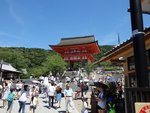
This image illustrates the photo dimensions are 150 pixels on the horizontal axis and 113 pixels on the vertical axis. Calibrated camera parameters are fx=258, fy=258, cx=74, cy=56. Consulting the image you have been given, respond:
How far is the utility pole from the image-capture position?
116 inches

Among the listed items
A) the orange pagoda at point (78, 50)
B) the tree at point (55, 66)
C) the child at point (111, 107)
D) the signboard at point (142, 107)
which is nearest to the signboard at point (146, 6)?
the child at point (111, 107)

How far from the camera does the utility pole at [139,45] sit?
2941mm

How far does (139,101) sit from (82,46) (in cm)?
4956

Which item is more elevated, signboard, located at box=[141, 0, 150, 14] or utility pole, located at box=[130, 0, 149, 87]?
signboard, located at box=[141, 0, 150, 14]

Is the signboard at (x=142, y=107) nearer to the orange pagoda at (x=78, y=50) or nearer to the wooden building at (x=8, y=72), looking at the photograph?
the orange pagoda at (x=78, y=50)

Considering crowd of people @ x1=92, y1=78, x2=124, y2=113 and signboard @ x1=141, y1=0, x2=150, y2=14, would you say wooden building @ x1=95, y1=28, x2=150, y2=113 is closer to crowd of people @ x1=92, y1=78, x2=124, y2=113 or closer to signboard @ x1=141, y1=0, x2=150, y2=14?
crowd of people @ x1=92, y1=78, x2=124, y2=113

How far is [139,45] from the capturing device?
304cm

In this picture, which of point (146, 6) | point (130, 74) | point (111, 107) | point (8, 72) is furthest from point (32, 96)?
point (8, 72)

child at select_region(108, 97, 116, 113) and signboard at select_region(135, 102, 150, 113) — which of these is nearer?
signboard at select_region(135, 102, 150, 113)

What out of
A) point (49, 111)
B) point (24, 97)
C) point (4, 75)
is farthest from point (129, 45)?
point (4, 75)

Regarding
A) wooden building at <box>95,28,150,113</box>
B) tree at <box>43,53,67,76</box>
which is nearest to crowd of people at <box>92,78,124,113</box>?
wooden building at <box>95,28,150,113</box>

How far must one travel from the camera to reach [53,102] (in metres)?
19.2

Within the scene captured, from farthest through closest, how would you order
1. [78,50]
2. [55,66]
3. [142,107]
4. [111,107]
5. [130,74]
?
[55,66], [78,50], [130,74], [111,107], [142,107]

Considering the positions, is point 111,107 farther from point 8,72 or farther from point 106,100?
point 8,72
